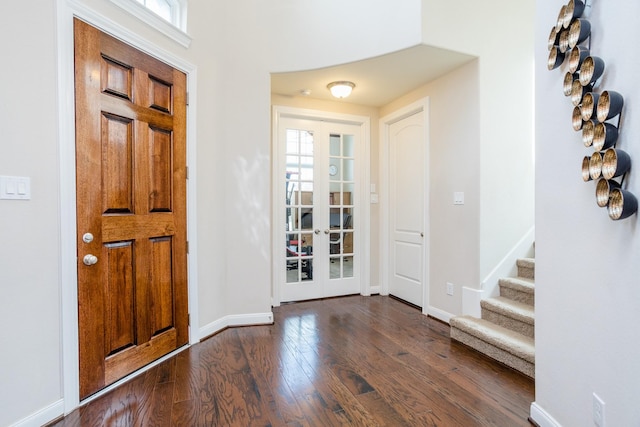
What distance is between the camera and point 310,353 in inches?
102

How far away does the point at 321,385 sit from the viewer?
6.93 ft

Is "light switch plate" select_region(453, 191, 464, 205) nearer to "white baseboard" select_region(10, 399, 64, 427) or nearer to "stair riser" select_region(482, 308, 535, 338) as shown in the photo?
"stair riser" select_region(482, 308, 535, 338)

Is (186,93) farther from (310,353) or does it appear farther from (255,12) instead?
(310,353)

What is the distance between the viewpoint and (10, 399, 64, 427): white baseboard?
162 centimetres

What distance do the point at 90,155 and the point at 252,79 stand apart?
178 centimetres

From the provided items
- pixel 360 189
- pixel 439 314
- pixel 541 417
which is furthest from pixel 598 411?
pixel 360 189

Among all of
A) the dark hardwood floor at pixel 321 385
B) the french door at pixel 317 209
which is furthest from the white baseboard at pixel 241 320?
the french door at pixel 317 209

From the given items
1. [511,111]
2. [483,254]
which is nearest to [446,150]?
[511,111]

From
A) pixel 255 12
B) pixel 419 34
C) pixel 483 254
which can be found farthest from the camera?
pixel 255 12

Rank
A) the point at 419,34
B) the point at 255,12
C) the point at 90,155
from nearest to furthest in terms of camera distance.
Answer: the point at 90,155
the point at 419,34
the point at 255,12

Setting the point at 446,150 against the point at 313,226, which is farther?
the point at 313,226

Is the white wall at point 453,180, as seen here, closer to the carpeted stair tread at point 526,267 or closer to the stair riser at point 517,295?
the stair riser at point 517,295

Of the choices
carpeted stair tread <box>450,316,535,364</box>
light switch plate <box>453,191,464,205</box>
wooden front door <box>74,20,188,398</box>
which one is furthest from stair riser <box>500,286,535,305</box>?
wooden front door <box>74,20,188,398</box>

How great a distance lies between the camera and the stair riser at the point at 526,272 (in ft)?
9.59
